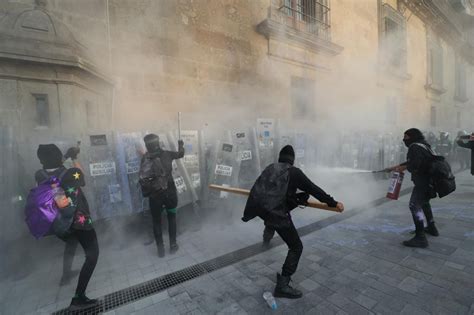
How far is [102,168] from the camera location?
3.56 m

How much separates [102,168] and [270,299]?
278 cm

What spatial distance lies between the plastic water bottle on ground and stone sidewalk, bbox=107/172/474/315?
0.14ft

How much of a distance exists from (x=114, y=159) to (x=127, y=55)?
7.54 feet

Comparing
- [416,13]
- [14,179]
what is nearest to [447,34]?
[416,13]

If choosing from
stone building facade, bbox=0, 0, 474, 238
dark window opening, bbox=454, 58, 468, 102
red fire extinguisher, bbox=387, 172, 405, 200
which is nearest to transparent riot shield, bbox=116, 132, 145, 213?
stone building facade, bbox=0, 0, 474, 238

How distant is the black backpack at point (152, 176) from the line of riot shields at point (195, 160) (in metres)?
0.75

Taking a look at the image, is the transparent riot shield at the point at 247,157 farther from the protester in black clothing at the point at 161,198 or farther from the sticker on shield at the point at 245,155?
the protester in black clothing at the point at 161,198

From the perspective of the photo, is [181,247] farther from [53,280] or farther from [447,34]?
[447,34]

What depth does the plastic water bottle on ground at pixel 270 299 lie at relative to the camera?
2180mm

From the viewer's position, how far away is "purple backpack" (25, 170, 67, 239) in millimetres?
2117

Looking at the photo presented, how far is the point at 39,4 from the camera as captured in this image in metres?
3.80

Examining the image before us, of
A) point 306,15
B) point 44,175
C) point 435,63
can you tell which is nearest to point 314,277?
point 44,175

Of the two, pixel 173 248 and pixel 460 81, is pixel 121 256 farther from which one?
pixel 460 81

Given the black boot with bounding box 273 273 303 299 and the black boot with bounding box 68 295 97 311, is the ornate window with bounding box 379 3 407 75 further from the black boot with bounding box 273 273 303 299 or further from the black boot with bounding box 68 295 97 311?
the black boot with bounding box 68 295 97 311
